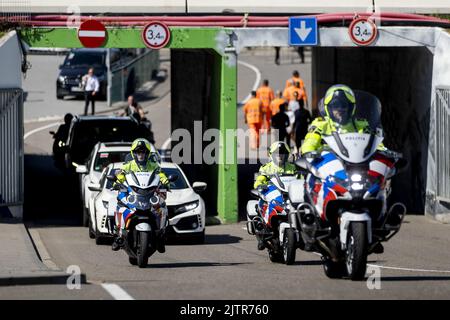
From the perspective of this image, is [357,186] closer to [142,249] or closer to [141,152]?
[142,249]

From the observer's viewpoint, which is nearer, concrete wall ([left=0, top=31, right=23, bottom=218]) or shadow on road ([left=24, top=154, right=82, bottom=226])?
concrete wall ([left=0, top=31, right=23, bottom=218])

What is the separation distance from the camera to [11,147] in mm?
23484

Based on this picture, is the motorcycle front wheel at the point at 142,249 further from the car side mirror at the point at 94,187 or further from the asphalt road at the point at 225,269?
the car side mirror at the point at 94,187

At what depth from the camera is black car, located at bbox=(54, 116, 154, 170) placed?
27.4 meters

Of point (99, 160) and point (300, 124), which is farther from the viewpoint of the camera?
point (300, 124)

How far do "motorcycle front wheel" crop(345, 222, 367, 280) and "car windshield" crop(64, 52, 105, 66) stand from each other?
3642 cm

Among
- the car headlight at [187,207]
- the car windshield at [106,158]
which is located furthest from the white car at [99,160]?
the car headlight at [187,207]

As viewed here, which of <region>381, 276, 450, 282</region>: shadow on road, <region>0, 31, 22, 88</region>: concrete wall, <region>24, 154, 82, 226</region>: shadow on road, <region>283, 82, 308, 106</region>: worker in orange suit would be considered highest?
<region>0, 31, 22, 88</region>: concrete wall

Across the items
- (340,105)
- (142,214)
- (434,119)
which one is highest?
(340,105)

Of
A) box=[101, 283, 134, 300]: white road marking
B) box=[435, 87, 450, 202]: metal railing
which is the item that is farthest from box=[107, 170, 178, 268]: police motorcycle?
box=[435, 87, 450, 202]: metal railing

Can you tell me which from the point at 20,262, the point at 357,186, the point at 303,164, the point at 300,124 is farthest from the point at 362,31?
the point at 357,186

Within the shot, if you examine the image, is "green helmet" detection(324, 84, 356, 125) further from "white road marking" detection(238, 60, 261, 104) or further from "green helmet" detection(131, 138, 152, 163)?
"white road marking" detection(238, 60, 261, 104)

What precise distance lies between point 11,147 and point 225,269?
870 centimetres
